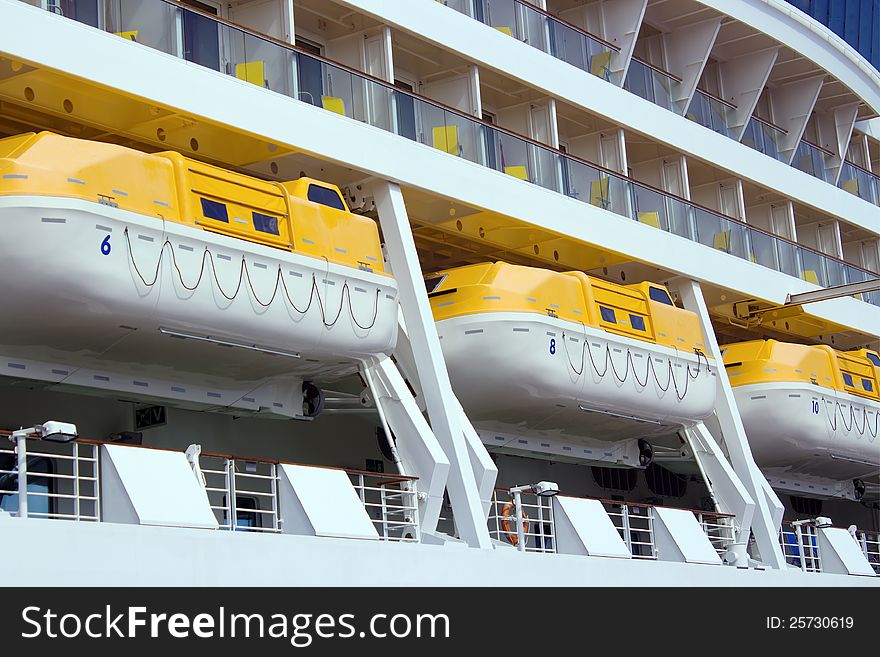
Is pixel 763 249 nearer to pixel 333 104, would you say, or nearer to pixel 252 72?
pixel 333 104

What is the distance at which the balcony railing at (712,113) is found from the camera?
806 inches

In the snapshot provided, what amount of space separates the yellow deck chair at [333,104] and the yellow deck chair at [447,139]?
142cm

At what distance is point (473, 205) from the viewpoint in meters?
15.0

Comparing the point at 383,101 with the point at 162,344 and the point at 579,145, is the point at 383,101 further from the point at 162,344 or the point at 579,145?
the point at 579,145

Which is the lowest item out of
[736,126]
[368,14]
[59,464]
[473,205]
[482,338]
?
[59,464]

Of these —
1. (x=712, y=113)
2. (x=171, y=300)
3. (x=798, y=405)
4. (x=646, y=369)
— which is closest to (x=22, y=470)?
(x=171, y=300)

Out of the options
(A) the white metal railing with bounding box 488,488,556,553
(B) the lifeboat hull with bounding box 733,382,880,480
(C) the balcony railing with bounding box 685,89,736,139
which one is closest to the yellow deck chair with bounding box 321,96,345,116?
(A) the white metal railing with bounding box 488,488,556,553

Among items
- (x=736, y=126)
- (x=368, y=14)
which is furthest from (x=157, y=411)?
(x=736, y=126)

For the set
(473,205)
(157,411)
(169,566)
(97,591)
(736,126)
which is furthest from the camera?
(736,126)

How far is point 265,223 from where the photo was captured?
1223cm

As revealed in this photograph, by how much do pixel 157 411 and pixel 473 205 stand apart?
4211mm

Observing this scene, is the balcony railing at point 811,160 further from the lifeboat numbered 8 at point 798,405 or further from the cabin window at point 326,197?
the cabin window at point 326,197

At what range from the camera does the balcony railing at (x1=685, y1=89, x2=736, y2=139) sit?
806 inches

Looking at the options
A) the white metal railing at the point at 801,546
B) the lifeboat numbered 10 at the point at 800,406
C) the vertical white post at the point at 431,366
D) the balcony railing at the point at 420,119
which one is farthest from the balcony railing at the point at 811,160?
the vertical white post at the point at 431,366
